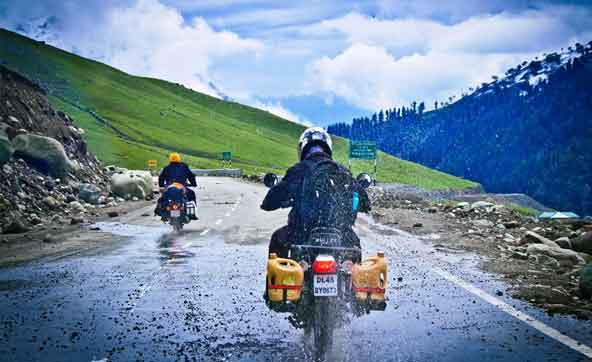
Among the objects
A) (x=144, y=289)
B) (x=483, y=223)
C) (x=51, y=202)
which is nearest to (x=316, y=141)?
(x=144, y=289)

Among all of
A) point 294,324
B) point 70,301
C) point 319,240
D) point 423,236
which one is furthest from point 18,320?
point 423,236

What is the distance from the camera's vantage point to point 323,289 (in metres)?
5.81

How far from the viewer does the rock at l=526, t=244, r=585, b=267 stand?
12.4 m

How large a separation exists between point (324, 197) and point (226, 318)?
6.96 ft

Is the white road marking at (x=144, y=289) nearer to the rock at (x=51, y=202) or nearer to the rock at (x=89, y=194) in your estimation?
the rock at (x=51, y=202)

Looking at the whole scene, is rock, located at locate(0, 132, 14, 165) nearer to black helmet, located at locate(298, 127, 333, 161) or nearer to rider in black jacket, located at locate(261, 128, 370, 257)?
rider in black jacket, located at locate(261, 128, 370, 257)

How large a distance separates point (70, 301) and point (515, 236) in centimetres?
1264

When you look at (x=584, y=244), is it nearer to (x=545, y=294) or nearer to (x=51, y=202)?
(x=545, y=294)

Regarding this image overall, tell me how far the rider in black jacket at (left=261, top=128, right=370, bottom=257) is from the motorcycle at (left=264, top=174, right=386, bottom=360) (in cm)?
12

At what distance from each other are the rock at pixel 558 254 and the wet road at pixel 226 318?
148 cm

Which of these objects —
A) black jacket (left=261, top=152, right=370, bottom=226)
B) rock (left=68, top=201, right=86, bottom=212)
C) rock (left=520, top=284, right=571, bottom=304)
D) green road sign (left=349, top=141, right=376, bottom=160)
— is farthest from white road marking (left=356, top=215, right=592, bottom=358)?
green road sign (left=349, top=141, right=376, bottom=160)

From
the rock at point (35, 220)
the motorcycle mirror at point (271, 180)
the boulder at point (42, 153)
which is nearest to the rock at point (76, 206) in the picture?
A: the boulder at point (42, 153)

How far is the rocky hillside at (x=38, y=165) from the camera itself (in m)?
20.1

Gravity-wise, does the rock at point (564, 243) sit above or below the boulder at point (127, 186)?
below
